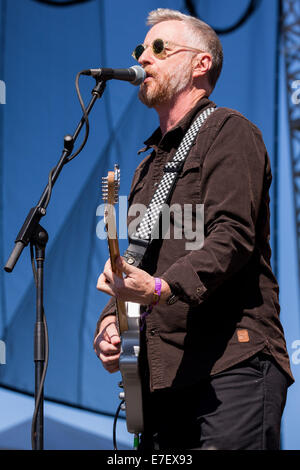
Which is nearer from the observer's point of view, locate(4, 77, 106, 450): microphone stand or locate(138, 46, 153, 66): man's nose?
locate(4, 77, 106, 450): microphone stand

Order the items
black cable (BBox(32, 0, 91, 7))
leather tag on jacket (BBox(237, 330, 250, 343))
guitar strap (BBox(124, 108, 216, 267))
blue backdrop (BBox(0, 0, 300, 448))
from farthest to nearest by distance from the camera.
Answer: black cable (BBox(32, 0, 91, 7)) < blue backdrop (BBox(0, 0, 300, 448)) < guitar strap (BBox(124, 108, 216, 267)) < leather tag on jacket (BBox(237, 330, 250, 343))

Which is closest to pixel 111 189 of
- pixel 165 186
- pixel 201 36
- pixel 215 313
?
pixel 165 186

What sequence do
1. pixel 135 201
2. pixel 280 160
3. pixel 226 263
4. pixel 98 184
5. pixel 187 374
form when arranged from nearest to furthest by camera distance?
1. pixel 226 263
2. pixel 187 374
3. pixel 135 201
4. pixel 280 160
5. pixel 98 184

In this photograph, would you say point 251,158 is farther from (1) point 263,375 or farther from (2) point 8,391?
(2) point 8,391

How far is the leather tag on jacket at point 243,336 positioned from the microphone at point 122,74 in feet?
3.12

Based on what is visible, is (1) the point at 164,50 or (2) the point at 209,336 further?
(1) the point at 164,50

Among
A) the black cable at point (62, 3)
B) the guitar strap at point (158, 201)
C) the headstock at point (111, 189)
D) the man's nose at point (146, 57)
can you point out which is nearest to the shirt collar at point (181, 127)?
the guitar strap at point (158, 201)

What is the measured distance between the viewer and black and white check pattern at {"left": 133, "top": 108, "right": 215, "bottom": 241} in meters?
2.04

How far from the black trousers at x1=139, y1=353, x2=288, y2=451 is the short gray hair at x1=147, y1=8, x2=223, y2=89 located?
121cm

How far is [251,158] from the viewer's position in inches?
74.2

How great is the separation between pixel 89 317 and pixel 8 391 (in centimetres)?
62

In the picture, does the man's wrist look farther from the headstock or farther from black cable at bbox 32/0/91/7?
black cable at bbox 32/0/91/7

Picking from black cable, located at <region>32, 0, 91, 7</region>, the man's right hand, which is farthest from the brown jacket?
black cable, located at <region>32, 0, 91, 7</region>

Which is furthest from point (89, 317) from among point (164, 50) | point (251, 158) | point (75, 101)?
point (251, 158)
